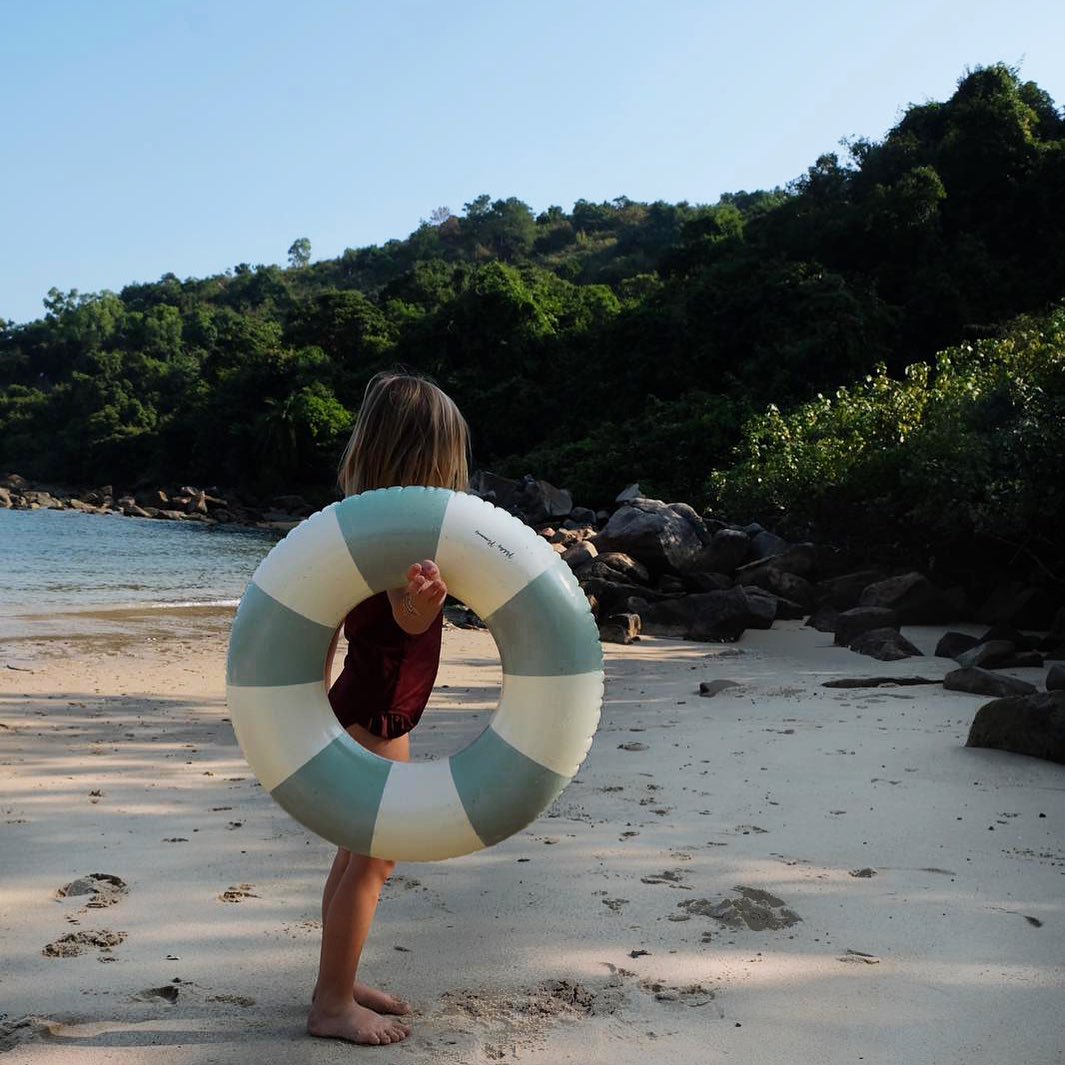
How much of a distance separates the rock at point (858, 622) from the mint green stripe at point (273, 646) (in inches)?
277

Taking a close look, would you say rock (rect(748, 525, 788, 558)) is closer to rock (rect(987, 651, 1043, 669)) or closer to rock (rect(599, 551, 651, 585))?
rock (rect(599, 551, 651, 585))

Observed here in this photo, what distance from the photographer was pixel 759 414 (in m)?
24.8

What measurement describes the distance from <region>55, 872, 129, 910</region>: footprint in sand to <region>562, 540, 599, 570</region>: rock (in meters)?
8.91

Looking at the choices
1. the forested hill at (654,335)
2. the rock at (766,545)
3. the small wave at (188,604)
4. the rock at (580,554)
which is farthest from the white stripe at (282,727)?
the forested hill at (654,335)

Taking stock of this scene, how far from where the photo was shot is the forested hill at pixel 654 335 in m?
27.2

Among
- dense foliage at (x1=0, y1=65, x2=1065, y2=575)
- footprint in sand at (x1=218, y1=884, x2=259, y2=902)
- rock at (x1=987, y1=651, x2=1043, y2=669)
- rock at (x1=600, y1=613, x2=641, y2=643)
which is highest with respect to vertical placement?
dense foliage at (x1=0, y1=65, x2=1065, y2=575)

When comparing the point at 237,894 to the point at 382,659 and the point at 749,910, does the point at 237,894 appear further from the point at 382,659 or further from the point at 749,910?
the point at 749,910

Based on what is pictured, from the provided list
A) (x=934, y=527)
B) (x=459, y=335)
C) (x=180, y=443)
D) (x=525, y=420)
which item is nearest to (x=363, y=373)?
(x=459, y=335)

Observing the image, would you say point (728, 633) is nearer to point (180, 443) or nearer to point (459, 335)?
point (459, 335)

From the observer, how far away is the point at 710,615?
31.6ft

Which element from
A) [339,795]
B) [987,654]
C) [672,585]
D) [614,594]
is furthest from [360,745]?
[672,585]

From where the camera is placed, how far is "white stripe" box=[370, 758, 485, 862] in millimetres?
2188

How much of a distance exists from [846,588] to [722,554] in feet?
5.83

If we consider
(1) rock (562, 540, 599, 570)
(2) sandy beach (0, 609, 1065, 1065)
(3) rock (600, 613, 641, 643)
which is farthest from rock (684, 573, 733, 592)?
(2) sandy beach (0, 609, 1065, 1065)
